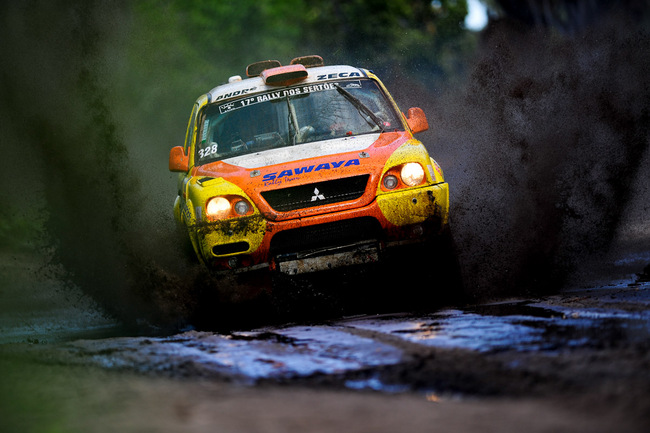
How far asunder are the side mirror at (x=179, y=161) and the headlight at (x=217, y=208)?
3.76ft

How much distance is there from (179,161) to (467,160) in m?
5.12

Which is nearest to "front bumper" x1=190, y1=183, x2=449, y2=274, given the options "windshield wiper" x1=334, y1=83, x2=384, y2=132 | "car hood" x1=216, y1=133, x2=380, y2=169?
"car hood" x1=216, y1=133, x2=380, y2=169

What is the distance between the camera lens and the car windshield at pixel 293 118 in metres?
6.95

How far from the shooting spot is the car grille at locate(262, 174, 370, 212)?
19.6 ft

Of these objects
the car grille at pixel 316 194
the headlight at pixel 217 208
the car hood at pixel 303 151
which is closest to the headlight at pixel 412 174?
the car grille at pixel 316 194

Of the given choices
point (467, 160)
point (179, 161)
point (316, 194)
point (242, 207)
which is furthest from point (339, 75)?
point (467, 160)

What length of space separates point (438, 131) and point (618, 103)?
3730mm

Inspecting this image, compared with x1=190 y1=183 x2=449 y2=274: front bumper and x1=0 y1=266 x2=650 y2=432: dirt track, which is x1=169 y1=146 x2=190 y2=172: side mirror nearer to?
x1=190 y1=183 x2=449 y2=274: front bumper

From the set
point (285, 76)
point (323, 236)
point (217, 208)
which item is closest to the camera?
point (323, 236)

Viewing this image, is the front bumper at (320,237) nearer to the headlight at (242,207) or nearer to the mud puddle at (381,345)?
the headlight at (242,207)

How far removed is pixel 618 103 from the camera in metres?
10.3

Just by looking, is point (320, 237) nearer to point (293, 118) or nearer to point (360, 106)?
point (293, 118)

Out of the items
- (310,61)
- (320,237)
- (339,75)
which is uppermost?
(310,61)

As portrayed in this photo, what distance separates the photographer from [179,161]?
718cm
